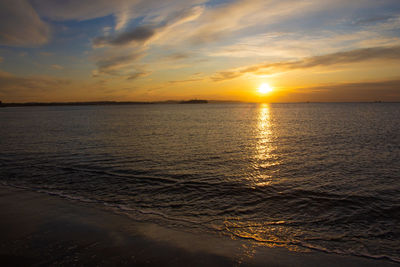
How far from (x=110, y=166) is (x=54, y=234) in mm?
11595

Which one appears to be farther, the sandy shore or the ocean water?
the ocean water

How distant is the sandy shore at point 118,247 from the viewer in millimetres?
6336

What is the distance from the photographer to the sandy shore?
634cm

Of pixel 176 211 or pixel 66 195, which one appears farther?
pixel 66 195

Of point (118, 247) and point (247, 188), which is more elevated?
point (118, 247)

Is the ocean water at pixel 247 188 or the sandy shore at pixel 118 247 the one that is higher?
the sandy shore at pixel 118 247

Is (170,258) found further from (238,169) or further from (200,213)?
(238,169)

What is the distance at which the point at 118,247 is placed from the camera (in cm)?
700

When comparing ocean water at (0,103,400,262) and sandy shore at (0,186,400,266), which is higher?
sandy shore at (0,186,400,266)

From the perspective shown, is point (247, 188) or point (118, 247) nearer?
point (118, 247)

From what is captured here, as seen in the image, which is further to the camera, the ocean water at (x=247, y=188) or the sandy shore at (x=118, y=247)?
the ocean water at (x=247, y=188)

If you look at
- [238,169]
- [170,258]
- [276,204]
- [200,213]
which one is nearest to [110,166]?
[238,169]

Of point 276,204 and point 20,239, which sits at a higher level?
point 20,239

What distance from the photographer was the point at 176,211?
10484 millimetres
